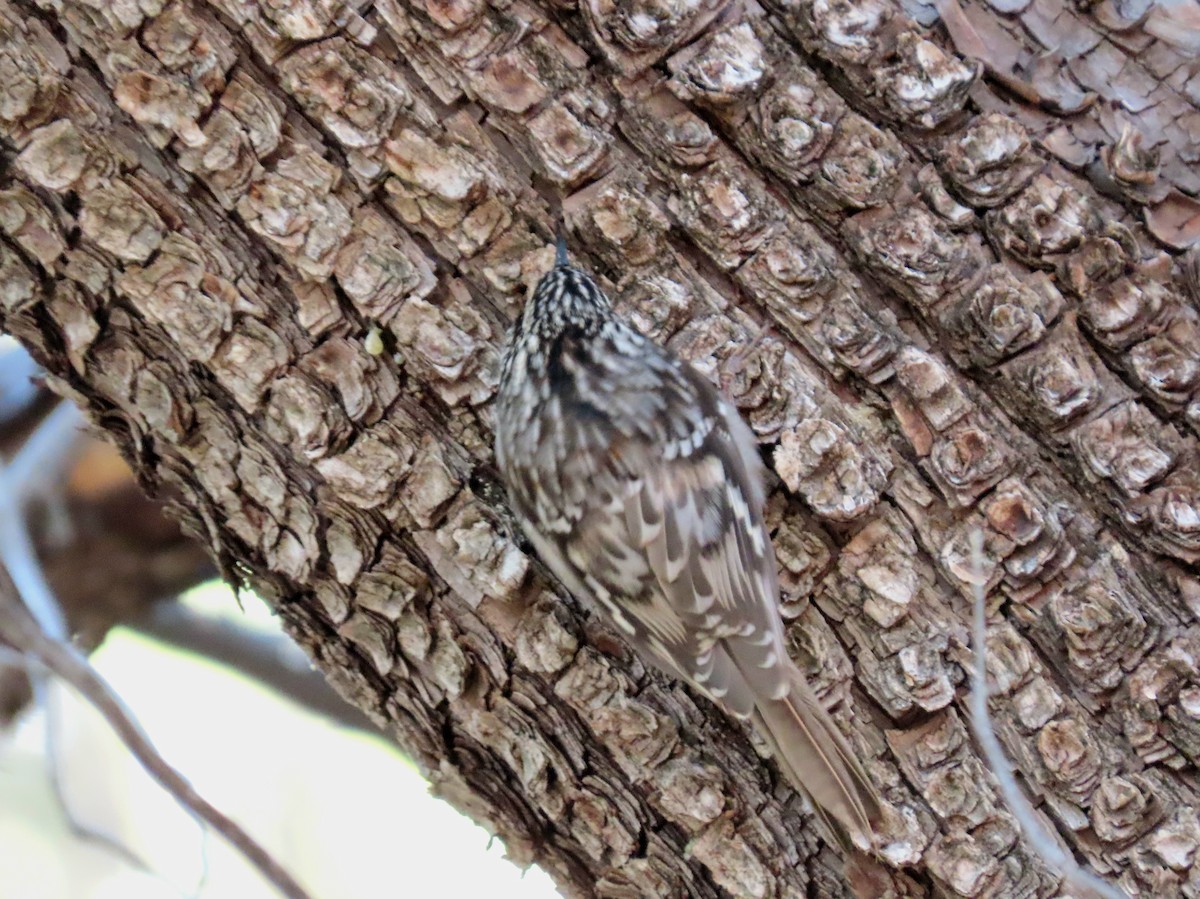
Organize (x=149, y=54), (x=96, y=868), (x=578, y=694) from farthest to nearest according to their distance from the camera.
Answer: (x=96, y=868) → (x=578, y=694) → (x=149, y=54)

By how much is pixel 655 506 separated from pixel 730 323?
29 centimetres

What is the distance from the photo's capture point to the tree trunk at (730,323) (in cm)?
150

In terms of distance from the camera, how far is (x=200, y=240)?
5.02 feet

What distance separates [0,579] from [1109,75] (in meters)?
1.71

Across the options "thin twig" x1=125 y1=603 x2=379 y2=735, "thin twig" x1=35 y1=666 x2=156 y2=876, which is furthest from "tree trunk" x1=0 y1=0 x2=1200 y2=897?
"thin twig" x1=125 y1=603 x2=379 y2=735

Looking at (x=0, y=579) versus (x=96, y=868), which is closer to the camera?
(x=0, y=579)

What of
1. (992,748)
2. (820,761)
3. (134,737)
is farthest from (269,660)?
(992,748)

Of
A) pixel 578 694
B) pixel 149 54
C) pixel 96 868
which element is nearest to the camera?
pixel 149 54

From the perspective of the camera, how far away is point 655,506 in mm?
1646

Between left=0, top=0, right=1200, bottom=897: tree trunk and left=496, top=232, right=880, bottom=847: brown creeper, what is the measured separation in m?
0.05

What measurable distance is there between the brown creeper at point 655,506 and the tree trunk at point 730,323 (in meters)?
0.05

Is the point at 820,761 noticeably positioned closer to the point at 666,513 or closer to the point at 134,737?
the point at 666,513

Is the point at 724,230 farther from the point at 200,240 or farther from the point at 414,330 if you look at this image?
the point at 200,240

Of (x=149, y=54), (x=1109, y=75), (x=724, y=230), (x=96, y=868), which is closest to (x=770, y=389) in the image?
(x=724, y=230)
